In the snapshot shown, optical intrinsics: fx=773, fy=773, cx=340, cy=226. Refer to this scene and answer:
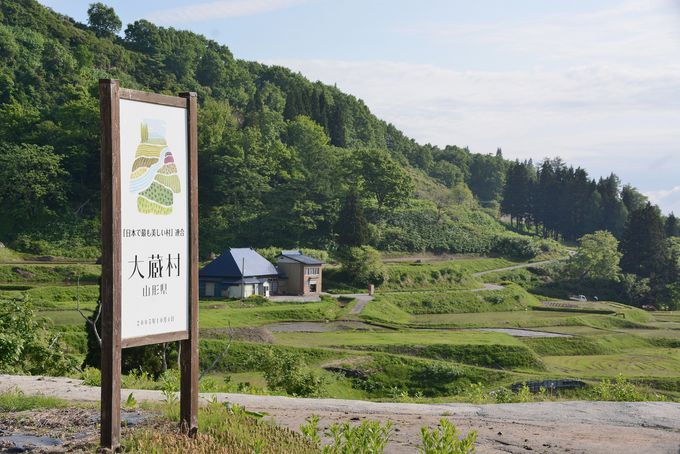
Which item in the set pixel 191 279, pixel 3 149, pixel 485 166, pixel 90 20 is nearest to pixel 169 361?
pixel 191 279

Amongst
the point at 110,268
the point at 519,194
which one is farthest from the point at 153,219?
the point at 519,194

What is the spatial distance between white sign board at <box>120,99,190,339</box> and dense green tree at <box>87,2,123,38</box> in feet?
419

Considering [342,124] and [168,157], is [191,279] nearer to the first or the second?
[168,157]

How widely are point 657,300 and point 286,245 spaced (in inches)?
1416

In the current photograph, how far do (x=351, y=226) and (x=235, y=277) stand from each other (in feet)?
58.7

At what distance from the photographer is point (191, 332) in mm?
9938

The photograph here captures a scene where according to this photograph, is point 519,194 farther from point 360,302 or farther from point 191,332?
point 191,332

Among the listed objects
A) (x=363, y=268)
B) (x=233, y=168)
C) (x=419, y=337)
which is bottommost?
(x=419, y=337)

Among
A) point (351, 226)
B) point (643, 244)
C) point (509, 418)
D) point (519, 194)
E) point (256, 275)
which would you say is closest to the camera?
point (509, 418)

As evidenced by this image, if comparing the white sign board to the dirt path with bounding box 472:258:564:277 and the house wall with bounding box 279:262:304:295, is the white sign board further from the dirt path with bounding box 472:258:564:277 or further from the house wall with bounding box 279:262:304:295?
the dirt path with bounding box 472:258:564:277

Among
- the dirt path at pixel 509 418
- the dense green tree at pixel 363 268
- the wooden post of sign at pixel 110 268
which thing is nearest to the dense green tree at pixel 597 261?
the dense green tree at pixel 363 268

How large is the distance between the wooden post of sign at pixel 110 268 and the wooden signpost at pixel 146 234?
1 centimetres

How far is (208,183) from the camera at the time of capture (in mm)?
79750

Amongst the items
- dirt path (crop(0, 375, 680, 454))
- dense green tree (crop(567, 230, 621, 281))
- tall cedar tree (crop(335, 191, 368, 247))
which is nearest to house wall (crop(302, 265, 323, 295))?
tall cedar tree (crop(335, 191, 368, 247))
